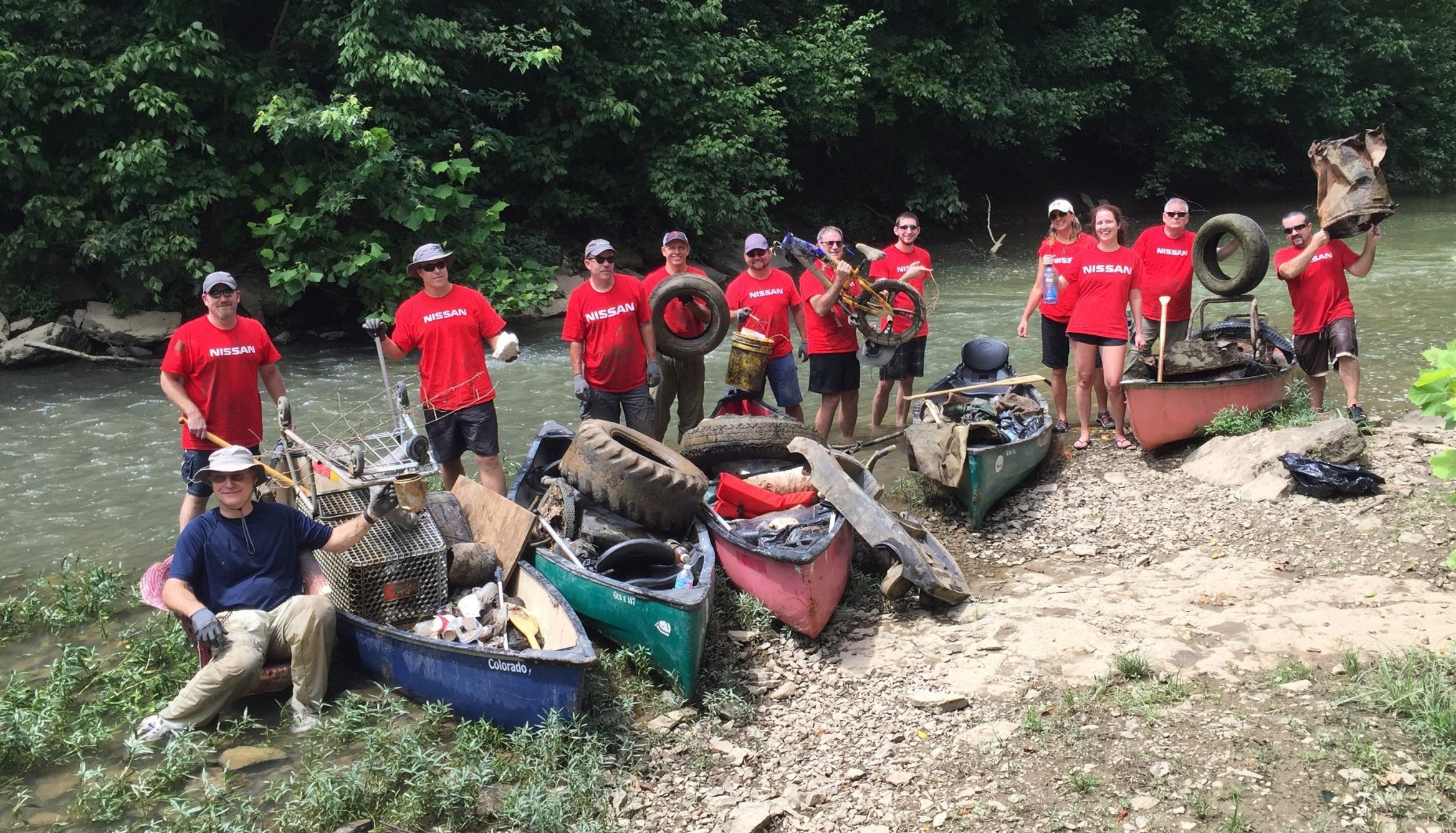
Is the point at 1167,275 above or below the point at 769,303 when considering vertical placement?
below

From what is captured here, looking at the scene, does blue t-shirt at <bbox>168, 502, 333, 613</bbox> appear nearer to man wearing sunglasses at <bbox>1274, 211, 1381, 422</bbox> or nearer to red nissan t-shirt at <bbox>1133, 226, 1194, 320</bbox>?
red nissan t-shirt at <bbox>1133, 226, 1194, 320</bbox>

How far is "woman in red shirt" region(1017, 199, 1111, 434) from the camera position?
9227 mm

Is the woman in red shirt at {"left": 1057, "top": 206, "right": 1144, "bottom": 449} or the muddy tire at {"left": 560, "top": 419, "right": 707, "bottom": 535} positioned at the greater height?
the woman in red shirt at {"left": 1057, "top": 206, "right": 1144, "bottom": 449}

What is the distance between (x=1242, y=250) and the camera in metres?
9.80

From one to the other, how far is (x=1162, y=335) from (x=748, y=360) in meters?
3.36

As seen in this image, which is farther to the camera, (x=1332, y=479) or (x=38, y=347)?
(x=38, y=347)

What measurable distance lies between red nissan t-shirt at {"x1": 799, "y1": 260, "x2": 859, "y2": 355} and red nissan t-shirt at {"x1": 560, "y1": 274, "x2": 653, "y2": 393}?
1760mm

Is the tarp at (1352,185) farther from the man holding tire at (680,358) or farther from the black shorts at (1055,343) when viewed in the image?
the man holding tire at (680,358)

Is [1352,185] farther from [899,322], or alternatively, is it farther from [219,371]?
[219,371]

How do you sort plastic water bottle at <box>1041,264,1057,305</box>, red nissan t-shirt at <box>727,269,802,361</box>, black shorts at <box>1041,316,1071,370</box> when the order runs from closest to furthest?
red nissan t-shirt at <box>727,269,802,361</box> → plastic water bottle at <box>1041,264,1057,305</box> → black shorts at <box>1041,316,1071,370</box>

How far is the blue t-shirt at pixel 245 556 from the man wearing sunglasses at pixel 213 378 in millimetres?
1286

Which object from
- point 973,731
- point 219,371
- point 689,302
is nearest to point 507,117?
point 689,302

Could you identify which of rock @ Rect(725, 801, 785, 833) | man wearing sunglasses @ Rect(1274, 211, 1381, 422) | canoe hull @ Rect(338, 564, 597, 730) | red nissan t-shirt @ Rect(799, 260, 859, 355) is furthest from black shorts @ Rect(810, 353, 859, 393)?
rock @ Rect(725, 801, 785, 833)

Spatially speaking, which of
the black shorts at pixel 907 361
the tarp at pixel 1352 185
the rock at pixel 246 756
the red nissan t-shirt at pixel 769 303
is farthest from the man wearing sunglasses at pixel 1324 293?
the rock at pixel 246 756
